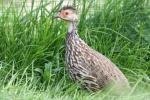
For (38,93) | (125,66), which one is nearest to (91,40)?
(125,66)

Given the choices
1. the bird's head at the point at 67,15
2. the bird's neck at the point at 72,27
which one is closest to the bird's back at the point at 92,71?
the bird's neck at the point at 72,27

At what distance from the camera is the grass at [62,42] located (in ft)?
24.4

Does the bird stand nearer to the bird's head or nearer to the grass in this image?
the grass

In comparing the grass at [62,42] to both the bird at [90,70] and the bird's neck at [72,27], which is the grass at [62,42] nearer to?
the bird at [90,70]

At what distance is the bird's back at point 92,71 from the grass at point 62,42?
0.11 meters

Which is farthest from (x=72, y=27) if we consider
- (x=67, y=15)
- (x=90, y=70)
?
(x=90, y=70)

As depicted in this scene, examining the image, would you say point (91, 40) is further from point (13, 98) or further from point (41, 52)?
point (13, 98)

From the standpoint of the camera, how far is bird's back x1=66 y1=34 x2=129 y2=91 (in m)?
7.04

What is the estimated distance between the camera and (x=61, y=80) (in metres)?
7.50

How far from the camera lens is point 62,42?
26.3 feet

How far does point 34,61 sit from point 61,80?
427 mm

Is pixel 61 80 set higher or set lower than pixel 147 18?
lower

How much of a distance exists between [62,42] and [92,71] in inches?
41.9

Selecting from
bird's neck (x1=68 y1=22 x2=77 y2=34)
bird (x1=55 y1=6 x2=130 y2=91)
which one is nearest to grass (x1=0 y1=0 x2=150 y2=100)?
bird (x1=55 y1=6 x2=130 y2=91)
